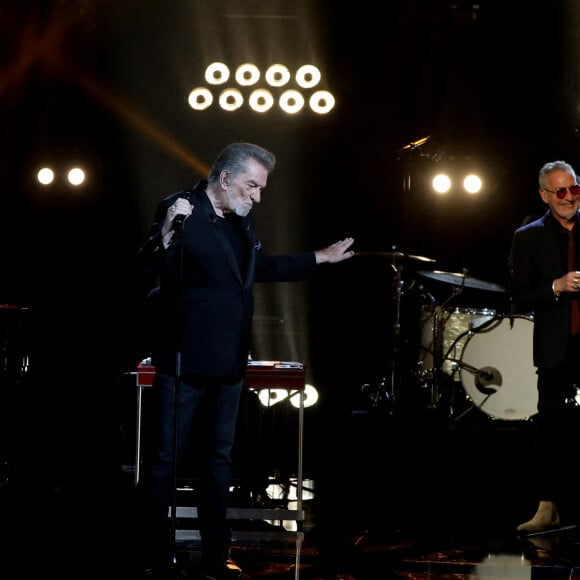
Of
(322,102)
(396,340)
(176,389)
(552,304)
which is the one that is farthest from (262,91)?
(176,389)

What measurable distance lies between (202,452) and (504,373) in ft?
14.6

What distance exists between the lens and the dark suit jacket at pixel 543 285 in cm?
523

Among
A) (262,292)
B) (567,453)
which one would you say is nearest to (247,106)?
(262,292)

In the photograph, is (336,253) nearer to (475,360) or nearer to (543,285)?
(543,285)

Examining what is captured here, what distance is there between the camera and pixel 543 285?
17.3ft

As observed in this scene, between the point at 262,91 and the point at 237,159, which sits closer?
the point at 237,159

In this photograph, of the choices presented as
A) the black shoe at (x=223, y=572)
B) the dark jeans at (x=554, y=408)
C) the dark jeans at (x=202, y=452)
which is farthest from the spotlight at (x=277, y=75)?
the black shoe at (x=223, y=572)

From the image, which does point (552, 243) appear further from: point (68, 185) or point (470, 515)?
point (68, 185)

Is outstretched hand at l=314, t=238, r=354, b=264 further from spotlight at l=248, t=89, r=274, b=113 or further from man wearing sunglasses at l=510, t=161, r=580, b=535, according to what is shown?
spotlight at l=248, t=89, r=274, b=113

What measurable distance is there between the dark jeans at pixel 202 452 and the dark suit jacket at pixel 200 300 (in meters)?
0.11

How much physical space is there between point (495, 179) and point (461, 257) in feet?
2.90

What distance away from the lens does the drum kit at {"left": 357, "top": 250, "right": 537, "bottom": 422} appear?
7.98 m

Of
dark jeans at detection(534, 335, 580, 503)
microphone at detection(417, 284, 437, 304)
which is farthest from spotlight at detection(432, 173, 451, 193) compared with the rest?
dark jeans at detection(534, 335, 580, 503)

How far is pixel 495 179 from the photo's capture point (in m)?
9.56
